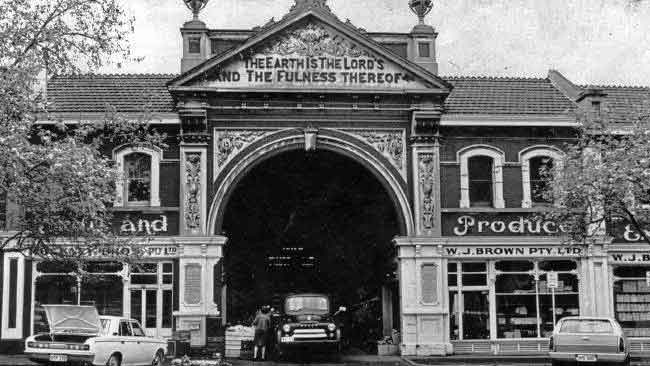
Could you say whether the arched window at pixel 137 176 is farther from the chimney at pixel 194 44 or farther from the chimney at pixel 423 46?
the chimney at pixel 423 46

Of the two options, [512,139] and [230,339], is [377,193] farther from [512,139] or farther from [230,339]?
[230,339]

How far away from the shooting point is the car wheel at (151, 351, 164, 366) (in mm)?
24092

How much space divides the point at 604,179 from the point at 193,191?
12498 mm

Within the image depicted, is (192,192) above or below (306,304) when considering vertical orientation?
above

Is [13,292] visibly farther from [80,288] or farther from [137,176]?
[137,176]

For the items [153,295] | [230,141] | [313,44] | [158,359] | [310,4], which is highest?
[310,4]

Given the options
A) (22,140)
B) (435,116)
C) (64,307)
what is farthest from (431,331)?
(22,140)

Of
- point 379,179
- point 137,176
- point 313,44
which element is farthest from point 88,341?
point 313,44

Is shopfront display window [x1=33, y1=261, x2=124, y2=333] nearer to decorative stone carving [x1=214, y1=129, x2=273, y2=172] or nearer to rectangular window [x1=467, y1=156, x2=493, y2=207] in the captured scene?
decorative stone carving [x1=214, y1=129, x2=273, y2=172]

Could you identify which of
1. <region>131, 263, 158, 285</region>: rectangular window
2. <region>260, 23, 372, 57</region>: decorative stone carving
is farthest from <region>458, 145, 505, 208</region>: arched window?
<region>131, 263, 158, 285</region>: rectangular window

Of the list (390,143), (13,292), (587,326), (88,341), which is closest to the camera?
(88,341)

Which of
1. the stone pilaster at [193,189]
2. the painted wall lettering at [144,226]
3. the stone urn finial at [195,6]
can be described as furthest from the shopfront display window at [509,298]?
the stone urn finial at [195,6]

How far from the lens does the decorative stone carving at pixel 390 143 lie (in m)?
29.9

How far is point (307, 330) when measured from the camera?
2669 centimetres
